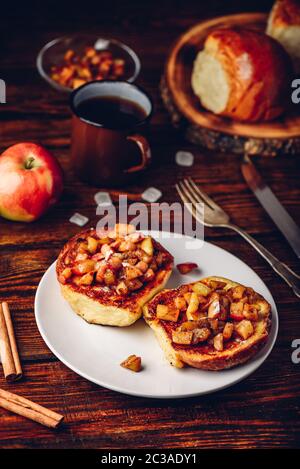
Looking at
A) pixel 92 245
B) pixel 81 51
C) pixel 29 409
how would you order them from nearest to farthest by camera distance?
pixel 29 409 → pixel 92 245 → pixel 81 51

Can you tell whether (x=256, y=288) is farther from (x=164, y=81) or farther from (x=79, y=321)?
(x=164, y=81)

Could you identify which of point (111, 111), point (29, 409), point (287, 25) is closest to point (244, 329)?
point (29, 409)

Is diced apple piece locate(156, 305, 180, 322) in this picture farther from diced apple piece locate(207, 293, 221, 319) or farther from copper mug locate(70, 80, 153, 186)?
copper mug locate(70, 80, 153, 186)

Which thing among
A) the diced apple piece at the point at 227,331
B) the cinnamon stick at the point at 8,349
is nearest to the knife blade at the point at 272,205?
the diced apple piece at the point at 227,331

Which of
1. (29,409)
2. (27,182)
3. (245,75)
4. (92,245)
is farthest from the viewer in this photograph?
(245,75)

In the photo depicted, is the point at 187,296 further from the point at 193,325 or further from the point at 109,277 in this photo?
the point at 109,277

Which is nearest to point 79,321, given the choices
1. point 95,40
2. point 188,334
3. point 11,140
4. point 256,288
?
point 188,334
